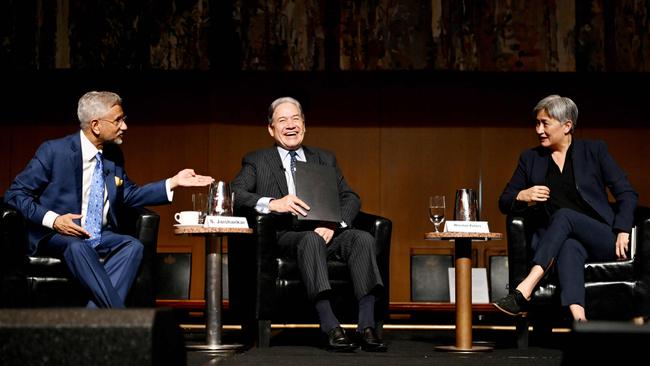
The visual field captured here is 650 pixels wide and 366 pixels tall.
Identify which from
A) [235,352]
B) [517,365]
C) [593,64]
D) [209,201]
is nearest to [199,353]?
[235,352]

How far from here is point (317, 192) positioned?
14.1ft

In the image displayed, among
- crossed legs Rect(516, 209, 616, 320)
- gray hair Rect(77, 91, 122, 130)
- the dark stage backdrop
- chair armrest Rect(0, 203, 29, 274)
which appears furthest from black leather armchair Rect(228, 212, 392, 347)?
the dark stage backdrop

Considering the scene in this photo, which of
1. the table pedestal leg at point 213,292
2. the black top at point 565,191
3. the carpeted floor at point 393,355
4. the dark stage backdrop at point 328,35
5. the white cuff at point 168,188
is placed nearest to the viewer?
the carpeted floor at point 393,355

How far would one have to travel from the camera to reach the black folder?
425 centimetres

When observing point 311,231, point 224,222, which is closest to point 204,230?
point 224,222

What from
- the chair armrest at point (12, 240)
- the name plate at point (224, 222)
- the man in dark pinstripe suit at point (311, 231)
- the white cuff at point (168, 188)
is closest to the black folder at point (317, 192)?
the man in dark pinstripe suit at point (311, 231)

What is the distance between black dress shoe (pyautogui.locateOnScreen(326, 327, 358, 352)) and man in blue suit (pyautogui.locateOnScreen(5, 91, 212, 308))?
0.89 m

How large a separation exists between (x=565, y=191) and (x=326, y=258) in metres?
1.23

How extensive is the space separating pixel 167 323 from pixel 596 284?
2.65 m

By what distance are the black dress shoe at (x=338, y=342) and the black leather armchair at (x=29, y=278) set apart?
0.90 meters

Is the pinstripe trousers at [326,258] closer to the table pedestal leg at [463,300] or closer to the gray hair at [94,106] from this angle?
the table pedestal leg at [463,300]

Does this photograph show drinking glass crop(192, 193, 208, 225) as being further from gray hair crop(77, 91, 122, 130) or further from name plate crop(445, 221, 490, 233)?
name plate crop(445, 221, 490, 233)

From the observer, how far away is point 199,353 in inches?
148

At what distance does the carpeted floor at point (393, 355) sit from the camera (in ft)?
11.0
